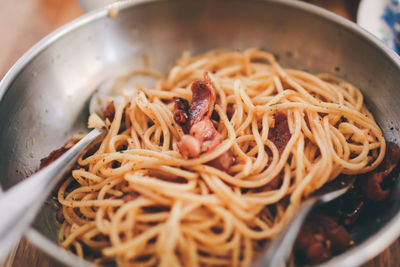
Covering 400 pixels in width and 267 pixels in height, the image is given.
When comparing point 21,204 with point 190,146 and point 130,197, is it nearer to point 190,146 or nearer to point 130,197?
point 130,197

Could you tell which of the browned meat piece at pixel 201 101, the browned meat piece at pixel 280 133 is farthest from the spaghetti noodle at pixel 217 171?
the browned meat piece at pixel 201 101

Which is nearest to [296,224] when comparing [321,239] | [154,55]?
[321,239]

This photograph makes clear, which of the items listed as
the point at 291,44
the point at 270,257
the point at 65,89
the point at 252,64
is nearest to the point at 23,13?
the point at 65,89

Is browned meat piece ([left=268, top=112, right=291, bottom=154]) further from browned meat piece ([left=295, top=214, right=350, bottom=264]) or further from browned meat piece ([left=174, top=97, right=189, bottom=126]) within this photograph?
browned meat piece ([left=174, top=97, right=189, bottom=126])

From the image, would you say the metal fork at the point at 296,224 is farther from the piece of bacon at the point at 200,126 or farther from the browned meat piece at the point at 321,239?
the piece of bacon at the point at 200,126

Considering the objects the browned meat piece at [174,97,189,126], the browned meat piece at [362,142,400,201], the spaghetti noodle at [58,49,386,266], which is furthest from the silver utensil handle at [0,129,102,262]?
the browned meat piece at [362,142,400,201]
